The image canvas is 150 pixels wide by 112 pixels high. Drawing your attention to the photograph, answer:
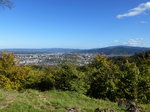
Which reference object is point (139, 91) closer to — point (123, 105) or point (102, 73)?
point (102, 73)

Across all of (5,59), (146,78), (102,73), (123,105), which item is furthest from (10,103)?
(5,59)

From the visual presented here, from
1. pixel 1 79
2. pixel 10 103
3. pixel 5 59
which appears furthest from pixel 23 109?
pixel 5 59

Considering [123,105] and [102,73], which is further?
[102,73]

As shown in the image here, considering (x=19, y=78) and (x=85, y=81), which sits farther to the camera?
(x=19, y=78)

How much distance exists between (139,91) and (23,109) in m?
9.85

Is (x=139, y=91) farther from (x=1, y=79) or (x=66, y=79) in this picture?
(x=1, y=79)

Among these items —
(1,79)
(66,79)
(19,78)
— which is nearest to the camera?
(66,79)

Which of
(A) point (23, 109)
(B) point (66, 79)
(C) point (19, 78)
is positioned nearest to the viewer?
(A) point (23, 109)

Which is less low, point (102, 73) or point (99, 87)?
point (102, 73)

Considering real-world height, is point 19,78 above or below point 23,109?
below

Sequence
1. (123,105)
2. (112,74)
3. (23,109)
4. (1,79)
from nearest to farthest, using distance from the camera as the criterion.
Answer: (23,109) < (123,105) < (112,74) < (1,79)

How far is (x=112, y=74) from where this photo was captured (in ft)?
50.3

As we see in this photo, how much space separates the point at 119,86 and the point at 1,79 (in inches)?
513

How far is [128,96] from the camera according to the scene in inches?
567
